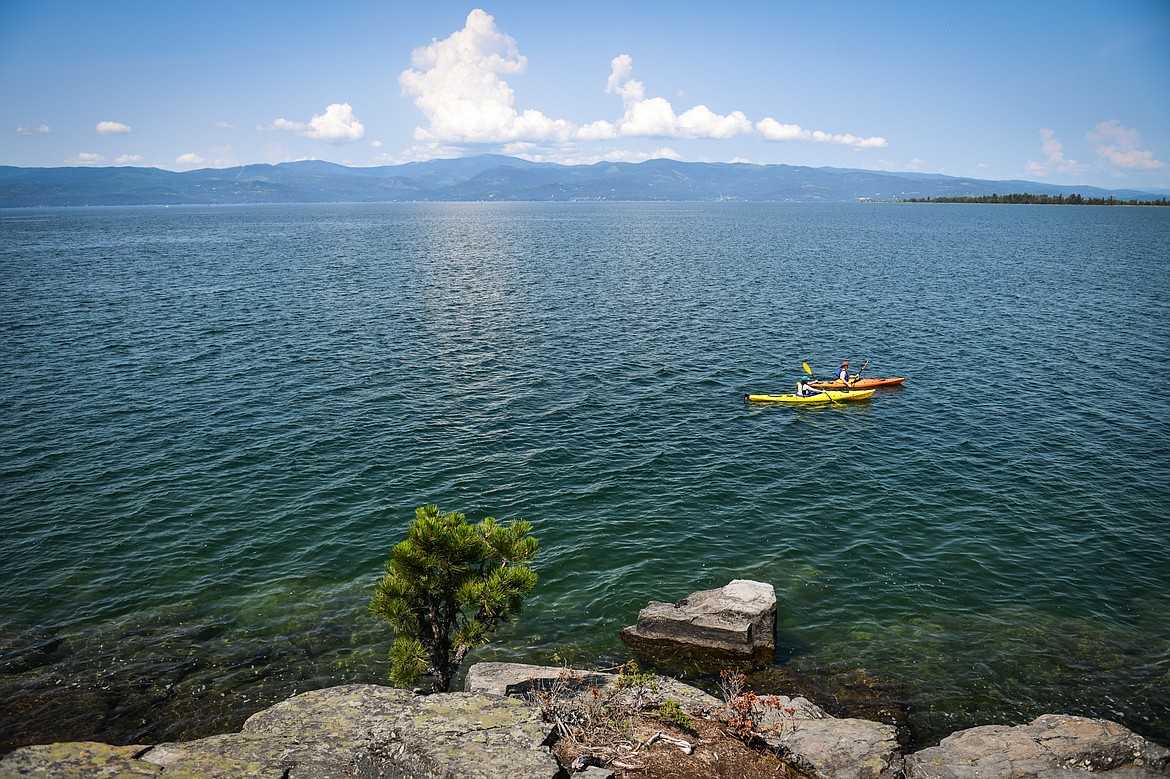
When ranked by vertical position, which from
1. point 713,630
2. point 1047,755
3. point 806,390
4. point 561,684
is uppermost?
point 806,390

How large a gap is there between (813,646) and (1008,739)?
21.8 ft

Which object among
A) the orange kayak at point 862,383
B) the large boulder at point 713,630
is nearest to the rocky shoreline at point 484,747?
the large boulder at point 713,630

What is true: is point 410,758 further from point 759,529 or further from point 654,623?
point 759,529

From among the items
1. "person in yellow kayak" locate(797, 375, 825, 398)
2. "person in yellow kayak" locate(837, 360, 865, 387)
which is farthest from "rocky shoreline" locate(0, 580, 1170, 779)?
"person in yellow kayak" locate(837, 360, 865, 387)

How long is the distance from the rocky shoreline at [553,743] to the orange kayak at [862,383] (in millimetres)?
30115

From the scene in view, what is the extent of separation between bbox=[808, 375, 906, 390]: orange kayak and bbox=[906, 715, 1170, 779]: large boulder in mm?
30512

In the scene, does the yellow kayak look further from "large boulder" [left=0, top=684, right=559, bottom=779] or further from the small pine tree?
"large boulder" [left=0, top=684, right=559, bottom=779]

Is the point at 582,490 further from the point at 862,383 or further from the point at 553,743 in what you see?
the point at 862,383

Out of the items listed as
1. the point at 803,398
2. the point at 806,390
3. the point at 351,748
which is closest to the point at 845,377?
the point at 806,390

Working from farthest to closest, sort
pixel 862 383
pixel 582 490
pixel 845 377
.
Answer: pixel 862 383 → pixel 845 377 → pixel 582 490

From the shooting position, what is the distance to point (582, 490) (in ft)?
105

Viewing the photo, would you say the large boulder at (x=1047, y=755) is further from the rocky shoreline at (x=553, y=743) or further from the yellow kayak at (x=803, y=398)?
the yellow kayak at (x=803, y=398)

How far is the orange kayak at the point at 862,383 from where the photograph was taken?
148ft

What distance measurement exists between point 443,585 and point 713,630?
31.7 feet
